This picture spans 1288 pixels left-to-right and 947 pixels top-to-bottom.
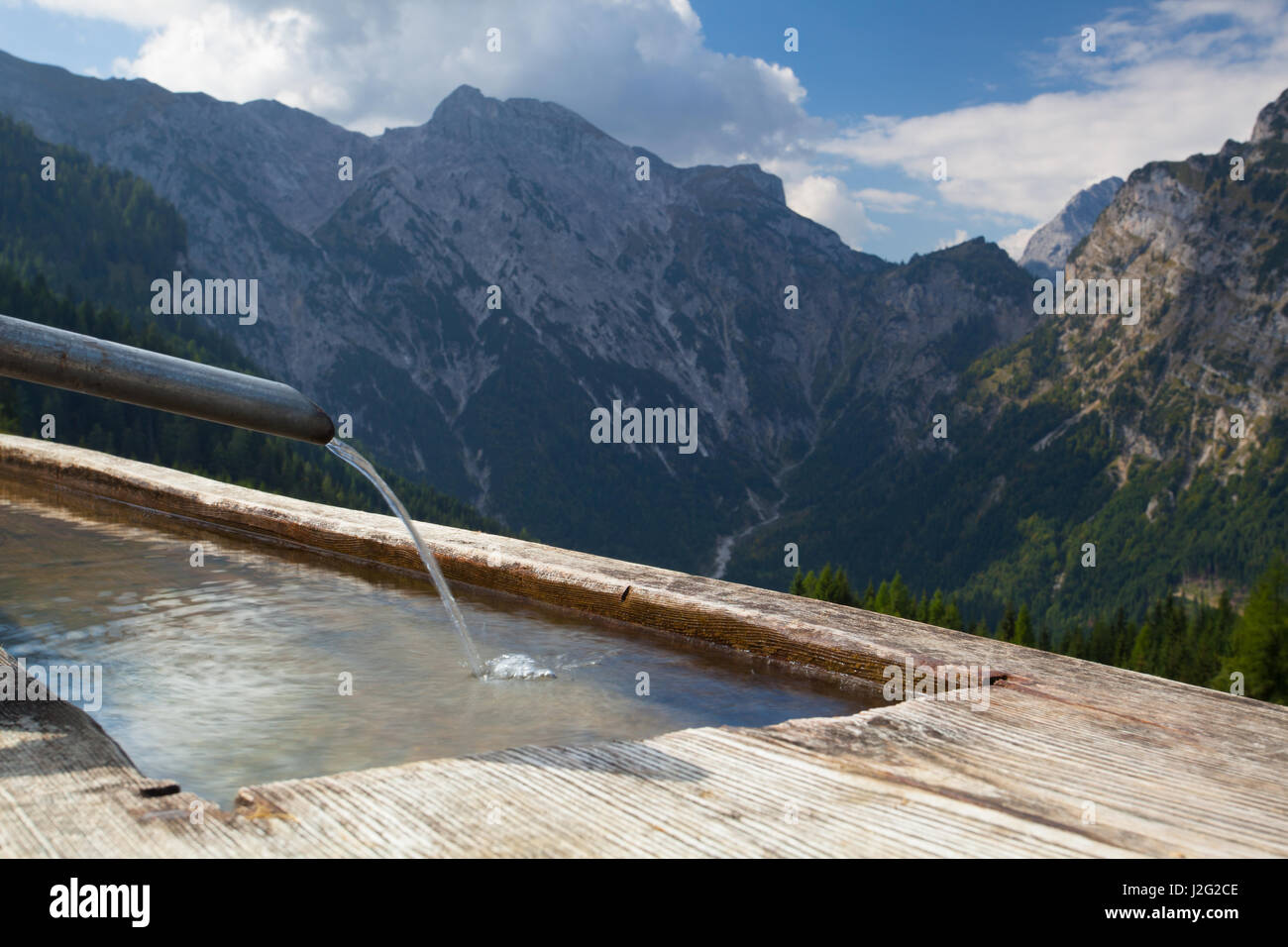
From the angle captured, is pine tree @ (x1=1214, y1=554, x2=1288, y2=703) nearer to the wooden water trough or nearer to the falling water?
the falling water

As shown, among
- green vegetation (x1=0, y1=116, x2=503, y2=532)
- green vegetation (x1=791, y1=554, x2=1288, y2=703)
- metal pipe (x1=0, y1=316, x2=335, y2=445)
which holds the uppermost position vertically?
green vegetation (x1=0, y1=116, x2=503, y2=532)

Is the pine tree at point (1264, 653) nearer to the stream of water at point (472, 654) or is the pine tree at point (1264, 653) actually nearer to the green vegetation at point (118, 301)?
the green vegetation at point (118, 301)

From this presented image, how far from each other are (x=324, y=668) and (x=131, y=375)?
233cm

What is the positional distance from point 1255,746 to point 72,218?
661ft

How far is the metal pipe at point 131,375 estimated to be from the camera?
293cm

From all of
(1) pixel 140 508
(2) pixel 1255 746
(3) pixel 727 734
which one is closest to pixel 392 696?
(3) pixel 727 734

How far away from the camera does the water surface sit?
398 cm

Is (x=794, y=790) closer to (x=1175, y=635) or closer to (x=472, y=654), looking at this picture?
(x=472, y=654)

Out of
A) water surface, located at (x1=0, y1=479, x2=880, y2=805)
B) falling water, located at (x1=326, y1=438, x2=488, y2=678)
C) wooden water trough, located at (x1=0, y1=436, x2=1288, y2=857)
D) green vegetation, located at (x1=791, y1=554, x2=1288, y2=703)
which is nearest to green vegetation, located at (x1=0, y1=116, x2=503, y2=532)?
green vegetation, located at (x1=791, y1=554, x2=1288, y2=703)

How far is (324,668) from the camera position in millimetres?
4953

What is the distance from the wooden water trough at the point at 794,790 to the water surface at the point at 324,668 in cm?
76

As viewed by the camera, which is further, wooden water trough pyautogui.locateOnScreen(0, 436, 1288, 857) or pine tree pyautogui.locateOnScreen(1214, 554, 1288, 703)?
pine tree pyautogui.locateOnScreen(1214, 554, 1288, 703)

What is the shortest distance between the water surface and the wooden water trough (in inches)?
29.8
